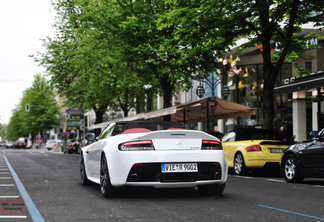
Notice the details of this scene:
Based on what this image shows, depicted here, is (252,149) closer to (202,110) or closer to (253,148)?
(253,148)

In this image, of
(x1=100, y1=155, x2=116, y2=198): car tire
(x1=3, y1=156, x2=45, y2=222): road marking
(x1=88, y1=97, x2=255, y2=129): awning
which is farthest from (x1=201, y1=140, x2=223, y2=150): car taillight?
(x1=88, y1=97, x2=255, y2=129): awning

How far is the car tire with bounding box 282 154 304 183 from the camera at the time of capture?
11.3 meters

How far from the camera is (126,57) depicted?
955 inches

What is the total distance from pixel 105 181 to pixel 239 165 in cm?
745

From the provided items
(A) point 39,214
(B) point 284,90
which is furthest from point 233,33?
(A) point 39,214

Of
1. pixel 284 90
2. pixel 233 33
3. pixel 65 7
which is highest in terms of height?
pixel 65 7

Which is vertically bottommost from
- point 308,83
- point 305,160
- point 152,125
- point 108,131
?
point 305,160

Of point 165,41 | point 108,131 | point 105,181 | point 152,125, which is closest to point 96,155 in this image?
point 108,131

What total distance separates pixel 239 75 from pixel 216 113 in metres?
9.51

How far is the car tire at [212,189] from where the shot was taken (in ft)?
26.7

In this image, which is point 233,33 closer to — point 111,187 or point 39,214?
point 111,187

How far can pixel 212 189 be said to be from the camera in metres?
8.21

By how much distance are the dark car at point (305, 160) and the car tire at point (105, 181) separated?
4885 millimetres

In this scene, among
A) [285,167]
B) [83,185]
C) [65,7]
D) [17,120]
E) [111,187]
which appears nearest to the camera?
[111,187]
